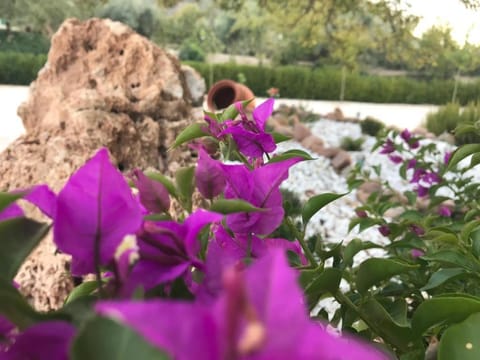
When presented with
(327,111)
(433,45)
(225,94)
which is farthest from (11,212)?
(327,111)

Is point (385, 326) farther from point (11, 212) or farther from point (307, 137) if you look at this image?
point (307, 137)

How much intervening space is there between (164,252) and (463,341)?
176 mm

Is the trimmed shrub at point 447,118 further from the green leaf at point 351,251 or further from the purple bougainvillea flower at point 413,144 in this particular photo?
the green leaf at point 351,251

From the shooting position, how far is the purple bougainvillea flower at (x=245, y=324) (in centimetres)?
12

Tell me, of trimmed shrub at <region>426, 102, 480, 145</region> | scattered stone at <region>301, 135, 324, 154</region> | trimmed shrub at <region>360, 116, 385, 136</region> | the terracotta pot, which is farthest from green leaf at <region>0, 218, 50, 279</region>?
trimmed shrub at <region>426, 102, 480, 145</region>

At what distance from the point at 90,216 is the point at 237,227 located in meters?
0.11

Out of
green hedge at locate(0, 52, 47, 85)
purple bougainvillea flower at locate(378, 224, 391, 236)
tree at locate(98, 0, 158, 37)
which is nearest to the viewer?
purple bougainvillea flower at locate(378, 224, 391, 236)

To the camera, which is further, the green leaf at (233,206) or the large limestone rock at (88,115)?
the large limestone rock at (88,115)

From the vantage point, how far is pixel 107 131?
4.98ft

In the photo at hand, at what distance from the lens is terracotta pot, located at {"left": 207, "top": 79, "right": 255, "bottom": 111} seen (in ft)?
14.1

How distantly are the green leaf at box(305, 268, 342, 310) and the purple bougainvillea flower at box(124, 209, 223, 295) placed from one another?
3.6 inches

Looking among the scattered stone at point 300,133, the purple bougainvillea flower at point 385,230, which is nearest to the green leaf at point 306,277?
the purple bougainvillea flower at point 385,230

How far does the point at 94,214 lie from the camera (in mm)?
205

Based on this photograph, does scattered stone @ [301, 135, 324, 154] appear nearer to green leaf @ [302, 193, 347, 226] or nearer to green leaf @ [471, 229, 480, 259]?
green leaf @ [471, 229, 480, 259]
